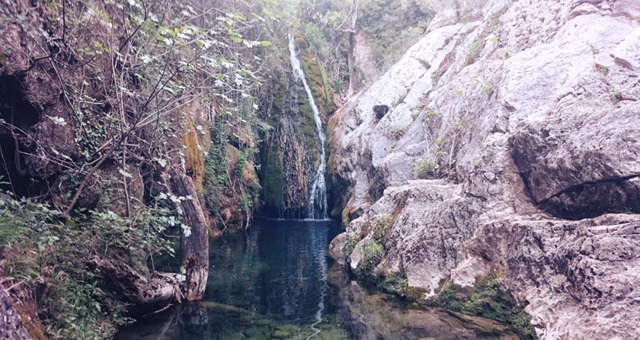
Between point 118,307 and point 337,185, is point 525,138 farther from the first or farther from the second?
point 337,185

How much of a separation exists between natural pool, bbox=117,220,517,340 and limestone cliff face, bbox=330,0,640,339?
2.92 feet

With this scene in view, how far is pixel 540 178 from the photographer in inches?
279

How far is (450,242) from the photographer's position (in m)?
7.87

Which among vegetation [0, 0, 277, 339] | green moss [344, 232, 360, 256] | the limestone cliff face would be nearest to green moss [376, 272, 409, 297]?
the limestone cliff face

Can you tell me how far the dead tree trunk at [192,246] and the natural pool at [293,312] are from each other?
35 centimetres

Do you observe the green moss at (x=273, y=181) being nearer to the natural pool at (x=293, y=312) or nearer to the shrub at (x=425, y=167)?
the natural pool at (x=293, y=312)

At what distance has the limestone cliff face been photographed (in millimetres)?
5469

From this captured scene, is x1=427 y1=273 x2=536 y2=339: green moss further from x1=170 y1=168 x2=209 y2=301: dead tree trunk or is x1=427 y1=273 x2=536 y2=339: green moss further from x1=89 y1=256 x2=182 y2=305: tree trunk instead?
x1=89 y1=256 x2=182 y2=305: tree trunk

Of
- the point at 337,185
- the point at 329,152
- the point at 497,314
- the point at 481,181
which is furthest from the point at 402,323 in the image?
the point at 329,152

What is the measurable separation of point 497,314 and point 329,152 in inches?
576

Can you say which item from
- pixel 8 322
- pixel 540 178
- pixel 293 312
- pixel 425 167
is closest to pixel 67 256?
pixel 8 322

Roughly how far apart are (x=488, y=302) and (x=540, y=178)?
2485 mm

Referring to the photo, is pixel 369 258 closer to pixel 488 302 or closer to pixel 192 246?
pixel 488 302

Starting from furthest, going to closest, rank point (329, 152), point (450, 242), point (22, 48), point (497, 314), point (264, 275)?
point (329, 152), point (264, 275), point (450, 242), point (497, 314), point (22, 48)
